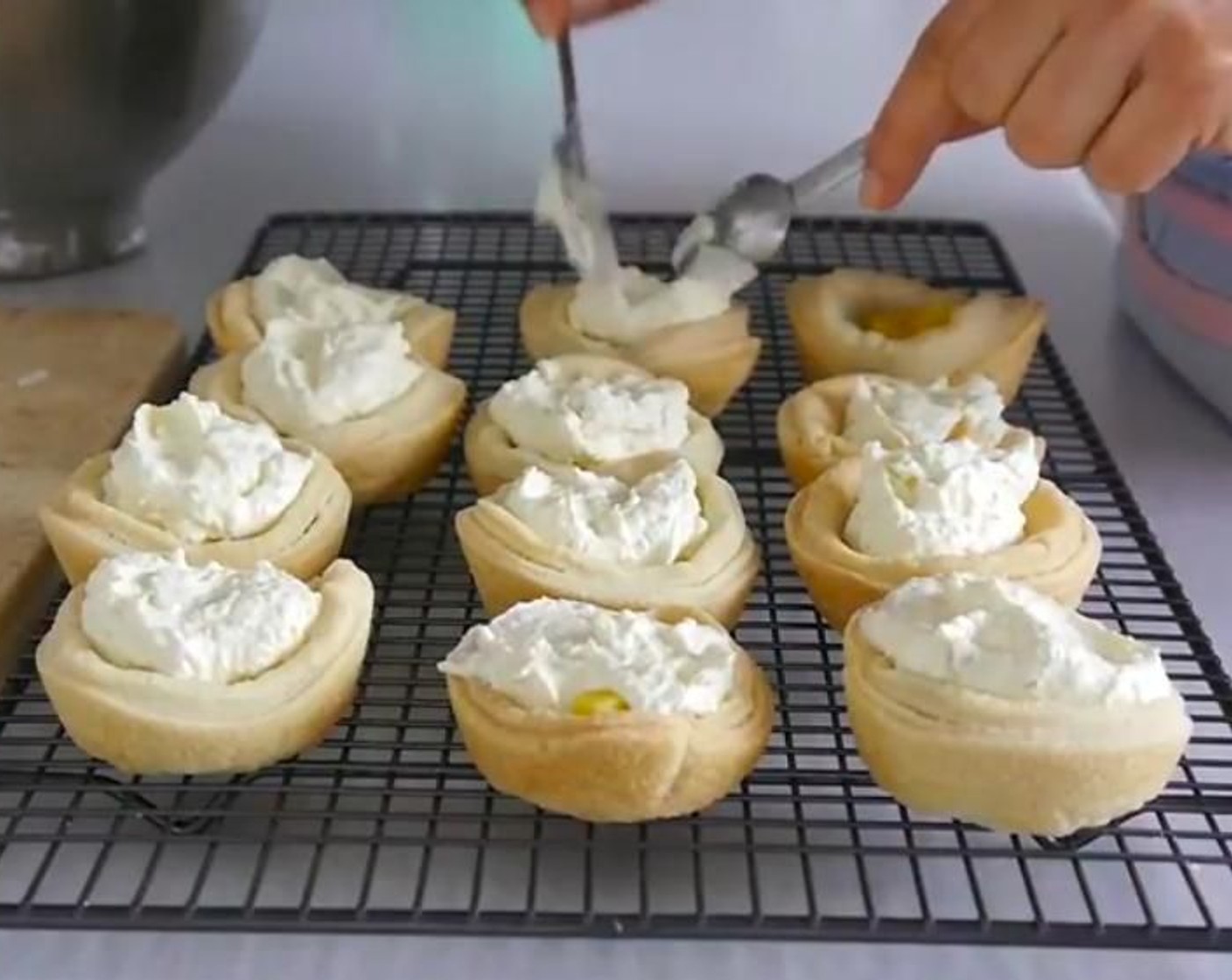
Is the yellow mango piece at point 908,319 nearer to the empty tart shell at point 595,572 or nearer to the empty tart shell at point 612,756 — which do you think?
the empty tart shell at point 595,572

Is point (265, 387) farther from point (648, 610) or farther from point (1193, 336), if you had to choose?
point (1193, 336)

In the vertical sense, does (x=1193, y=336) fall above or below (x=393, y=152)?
above

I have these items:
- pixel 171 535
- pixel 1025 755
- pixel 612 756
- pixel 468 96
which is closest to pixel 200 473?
pixel 171 535

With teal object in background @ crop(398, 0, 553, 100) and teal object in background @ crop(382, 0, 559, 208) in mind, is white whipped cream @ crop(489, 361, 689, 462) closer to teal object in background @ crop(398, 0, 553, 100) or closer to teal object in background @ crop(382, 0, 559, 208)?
teal object in background @ crop(382, 0, 559, 208)

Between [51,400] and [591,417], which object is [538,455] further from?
[51,400]

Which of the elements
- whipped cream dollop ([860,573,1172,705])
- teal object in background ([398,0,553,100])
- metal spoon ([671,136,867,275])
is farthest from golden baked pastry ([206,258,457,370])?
teal object in background ([398,0,553,100])

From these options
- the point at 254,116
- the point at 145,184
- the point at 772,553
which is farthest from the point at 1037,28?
the point at 254,116
